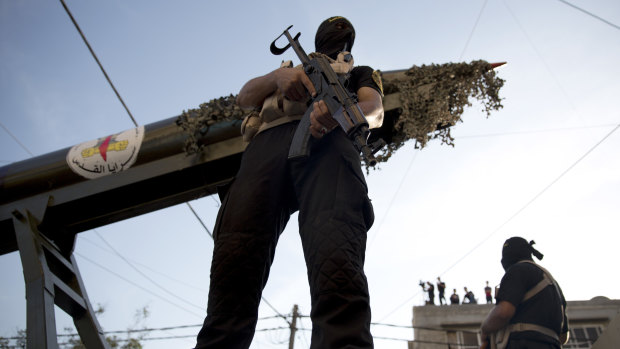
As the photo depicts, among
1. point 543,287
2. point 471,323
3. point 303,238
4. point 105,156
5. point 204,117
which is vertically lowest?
point 303,238

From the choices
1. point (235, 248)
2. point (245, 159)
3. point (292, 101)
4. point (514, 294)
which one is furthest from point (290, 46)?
point (514, 294)

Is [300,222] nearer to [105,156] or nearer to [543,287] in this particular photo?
[543,287]

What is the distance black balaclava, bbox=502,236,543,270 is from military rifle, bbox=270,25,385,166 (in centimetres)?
224

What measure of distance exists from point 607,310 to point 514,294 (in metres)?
20.7

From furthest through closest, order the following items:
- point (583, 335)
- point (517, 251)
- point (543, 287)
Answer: point (583, 335)
point (517, 251)
point (543, 287)

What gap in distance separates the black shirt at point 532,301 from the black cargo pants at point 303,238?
196cm

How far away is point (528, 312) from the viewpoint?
281cm

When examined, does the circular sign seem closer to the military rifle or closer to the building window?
the military rifle

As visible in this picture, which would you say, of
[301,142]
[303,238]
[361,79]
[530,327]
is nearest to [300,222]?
[303,238]

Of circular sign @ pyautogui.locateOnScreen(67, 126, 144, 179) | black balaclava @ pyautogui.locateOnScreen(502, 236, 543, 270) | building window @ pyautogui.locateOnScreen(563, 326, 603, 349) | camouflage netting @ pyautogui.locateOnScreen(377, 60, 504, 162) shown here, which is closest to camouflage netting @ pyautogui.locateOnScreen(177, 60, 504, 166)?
camouflage netting @ pyautogui.locateOnScreen(377, 60, 504, 162)

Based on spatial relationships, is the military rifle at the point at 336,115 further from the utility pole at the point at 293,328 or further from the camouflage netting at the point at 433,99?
the utility pole at the point at 293,328

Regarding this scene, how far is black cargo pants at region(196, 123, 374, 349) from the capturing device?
1.11m

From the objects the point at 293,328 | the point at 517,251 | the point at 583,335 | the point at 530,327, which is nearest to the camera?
the point at 530,327

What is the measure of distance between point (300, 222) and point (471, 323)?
20251mm
